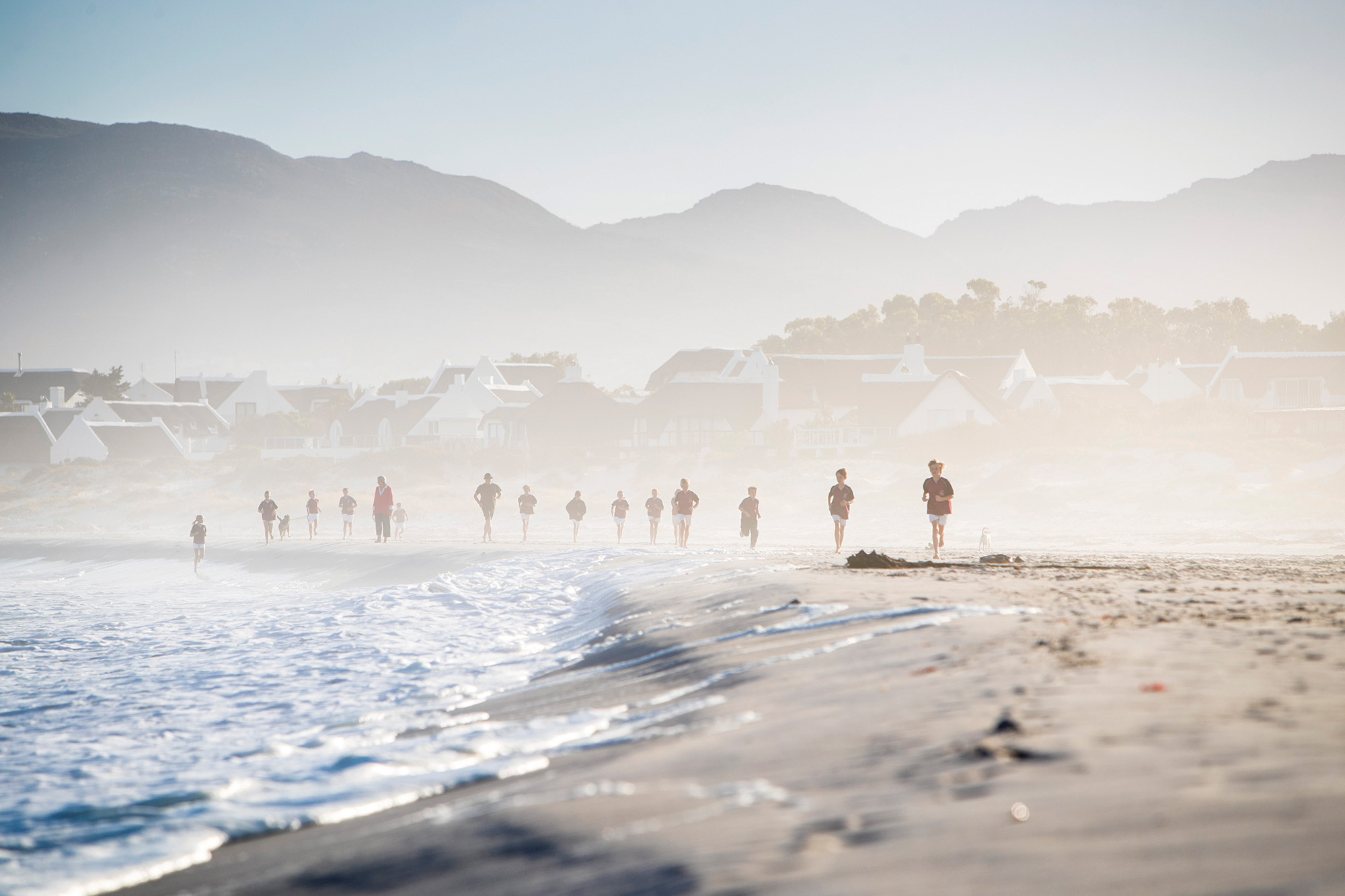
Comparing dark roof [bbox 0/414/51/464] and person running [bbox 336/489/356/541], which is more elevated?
dark roof [bbox 0/414/51/464]

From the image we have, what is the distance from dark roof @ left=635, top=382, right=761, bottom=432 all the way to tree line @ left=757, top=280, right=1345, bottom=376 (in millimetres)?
20590

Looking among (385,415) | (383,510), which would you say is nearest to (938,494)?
(383,510)

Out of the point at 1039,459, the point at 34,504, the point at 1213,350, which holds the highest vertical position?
the point at 1213,350

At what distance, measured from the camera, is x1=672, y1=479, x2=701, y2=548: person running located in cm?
2034

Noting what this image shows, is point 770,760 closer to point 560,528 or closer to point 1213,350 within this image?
point 560,528

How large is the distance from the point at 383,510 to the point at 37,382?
72.2 metres

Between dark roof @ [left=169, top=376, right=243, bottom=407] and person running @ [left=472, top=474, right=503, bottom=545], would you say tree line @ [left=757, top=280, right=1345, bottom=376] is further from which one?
dark roof @ [left=169, top=376, right=243, bottom=407]

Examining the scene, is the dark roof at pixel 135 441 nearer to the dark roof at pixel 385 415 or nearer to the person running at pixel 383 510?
the dark roof at pixel 385 415

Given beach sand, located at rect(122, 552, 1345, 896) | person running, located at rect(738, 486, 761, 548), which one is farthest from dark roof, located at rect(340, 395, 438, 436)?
beach sand, located at rect(122, 552, 1345, 896)

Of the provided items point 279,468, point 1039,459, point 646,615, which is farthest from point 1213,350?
point 646,615

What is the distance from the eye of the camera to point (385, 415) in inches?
2655

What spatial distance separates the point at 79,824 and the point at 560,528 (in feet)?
84.4

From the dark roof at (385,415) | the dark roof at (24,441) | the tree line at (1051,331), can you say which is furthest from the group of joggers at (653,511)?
the tree line at (1051,331)

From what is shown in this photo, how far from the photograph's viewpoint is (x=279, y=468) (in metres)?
47.2
